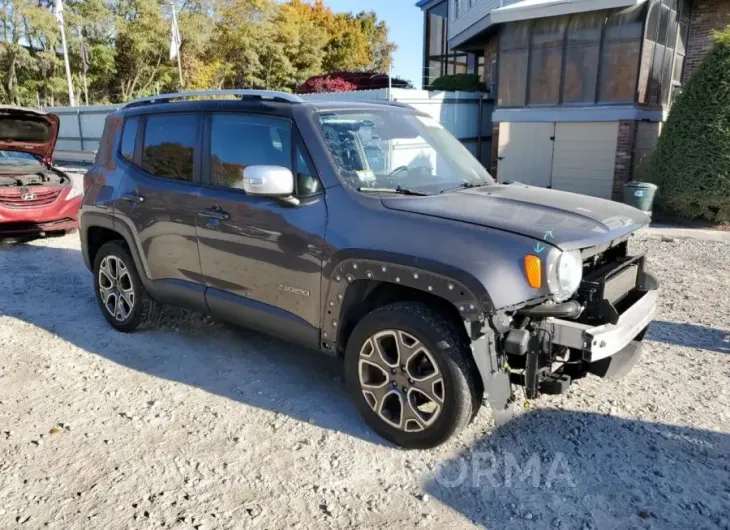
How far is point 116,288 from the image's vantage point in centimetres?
513

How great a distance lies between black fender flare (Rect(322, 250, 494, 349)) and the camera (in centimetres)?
288

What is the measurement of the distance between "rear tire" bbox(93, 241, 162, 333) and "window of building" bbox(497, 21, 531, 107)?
11.9m

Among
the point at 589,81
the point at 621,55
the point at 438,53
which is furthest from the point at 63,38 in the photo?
the point at 621,55

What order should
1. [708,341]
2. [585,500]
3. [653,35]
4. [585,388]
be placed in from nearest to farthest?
[585,500], [585,388], [708,341], [653,35]

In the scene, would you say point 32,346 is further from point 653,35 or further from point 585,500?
point 653,35

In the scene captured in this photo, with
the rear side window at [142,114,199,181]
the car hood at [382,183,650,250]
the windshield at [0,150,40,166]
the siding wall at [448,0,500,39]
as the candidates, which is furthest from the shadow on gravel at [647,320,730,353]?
the siding wall at [448,0,500,39]

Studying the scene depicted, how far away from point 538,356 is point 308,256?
142cm

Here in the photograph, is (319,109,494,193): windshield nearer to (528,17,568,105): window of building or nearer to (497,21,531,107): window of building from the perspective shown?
(528,17,568,105): window of building

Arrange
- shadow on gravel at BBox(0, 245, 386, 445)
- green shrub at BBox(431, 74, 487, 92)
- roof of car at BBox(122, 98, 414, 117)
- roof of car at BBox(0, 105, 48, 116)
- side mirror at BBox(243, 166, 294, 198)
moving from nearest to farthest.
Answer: side mirror at BBox(243, 166, 294, 198), roof of car at BBox(122, 98, 414, 117), shadow on gravel at BBox(0, 245, 386, 445), roof of car at BBox(0, 105, 48, 116), green shrub at BBox(431, 74, 487, 92)

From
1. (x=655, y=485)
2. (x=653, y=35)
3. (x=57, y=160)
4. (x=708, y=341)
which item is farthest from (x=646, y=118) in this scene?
(x=57, y=160)

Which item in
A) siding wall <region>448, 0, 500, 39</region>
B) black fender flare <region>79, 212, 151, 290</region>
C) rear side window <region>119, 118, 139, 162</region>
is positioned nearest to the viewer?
black fender flare <region>79, 212, 151, 290</region>

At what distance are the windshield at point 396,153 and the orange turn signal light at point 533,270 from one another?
3.28ft

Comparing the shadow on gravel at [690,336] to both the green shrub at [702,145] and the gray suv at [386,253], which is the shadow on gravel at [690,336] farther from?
the green shrub at [702,145]

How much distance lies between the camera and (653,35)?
1298cm
